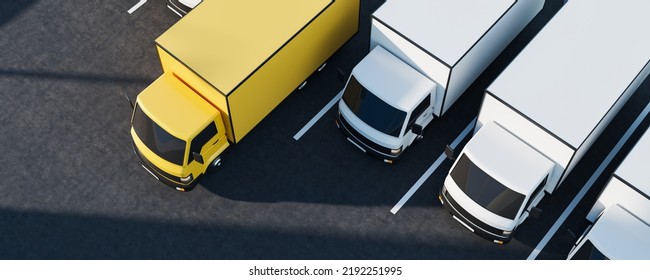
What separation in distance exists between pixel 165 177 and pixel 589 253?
33.2 ft

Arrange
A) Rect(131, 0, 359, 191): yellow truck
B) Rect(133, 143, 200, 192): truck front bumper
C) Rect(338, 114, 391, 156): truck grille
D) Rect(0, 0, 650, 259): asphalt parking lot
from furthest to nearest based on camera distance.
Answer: Rect(338, 114, 391, 156): truck grille < Rect(133, 143, 200, 192): truck front bumper < Rect(0, 0, 650, 259): asphalt parking lot < Rect(131, 0, 359, 191): yellow truck

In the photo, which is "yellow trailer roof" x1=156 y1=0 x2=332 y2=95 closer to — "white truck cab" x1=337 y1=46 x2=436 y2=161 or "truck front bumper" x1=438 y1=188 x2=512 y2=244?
"white truck cab" x1=337 y1=46 x2=436 y2=161

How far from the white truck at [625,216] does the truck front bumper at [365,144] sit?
196 inches

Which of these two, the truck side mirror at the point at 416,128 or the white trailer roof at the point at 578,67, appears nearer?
the white trailer roof at the point at 578,67

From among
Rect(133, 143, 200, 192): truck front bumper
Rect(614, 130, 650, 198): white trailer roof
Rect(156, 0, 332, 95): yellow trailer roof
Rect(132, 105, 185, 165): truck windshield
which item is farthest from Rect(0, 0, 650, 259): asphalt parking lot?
Rect(156, 0, 332, 95): yellow trailer roof

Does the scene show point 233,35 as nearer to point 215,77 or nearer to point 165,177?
point 215,77

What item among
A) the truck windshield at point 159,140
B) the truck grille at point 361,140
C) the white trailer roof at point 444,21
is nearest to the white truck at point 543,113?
the white trailer roof at point 444,21

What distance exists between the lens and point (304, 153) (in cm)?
1911

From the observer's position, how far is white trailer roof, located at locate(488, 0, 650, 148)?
16.4 meters

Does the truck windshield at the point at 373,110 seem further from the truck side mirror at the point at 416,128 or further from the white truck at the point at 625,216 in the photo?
the white truck at the point at 625,216

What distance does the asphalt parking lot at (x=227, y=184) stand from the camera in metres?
17.9

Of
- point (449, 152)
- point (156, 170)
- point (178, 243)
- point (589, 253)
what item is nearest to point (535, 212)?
point (589, 253)

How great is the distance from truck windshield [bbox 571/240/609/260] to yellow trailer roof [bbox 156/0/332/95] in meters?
8.28

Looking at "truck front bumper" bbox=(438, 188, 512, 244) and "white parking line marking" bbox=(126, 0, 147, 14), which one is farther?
"white parking line marking" bbox=(126, 0, 147, 14)
